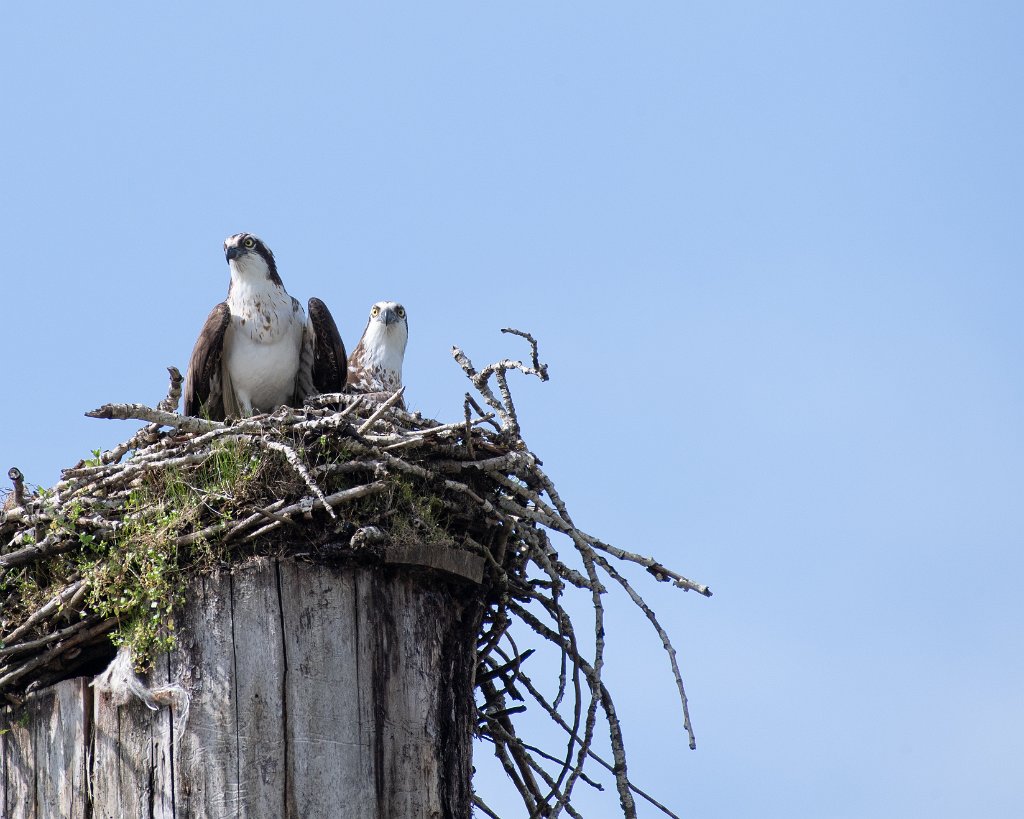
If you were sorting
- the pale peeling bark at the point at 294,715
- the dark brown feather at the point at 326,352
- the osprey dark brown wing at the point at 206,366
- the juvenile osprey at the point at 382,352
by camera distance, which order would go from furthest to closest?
the juvenile osprey at the point at 382,352 → the dark brown feather at the point at 326,352 → the osprey dark brown wing at the point at 206,366 → the pale peeling bark at the point at 294,715

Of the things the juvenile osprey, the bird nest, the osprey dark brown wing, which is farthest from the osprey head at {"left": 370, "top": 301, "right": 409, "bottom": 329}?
the bird nest

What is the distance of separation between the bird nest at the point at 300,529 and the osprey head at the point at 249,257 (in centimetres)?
227

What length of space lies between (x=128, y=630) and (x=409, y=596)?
1.01m

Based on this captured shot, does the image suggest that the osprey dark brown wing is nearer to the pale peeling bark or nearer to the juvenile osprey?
the juvenile osprey

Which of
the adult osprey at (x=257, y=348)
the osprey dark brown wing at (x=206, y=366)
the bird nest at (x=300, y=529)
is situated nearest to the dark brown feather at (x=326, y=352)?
the adult osprey at (x=257, y=348)

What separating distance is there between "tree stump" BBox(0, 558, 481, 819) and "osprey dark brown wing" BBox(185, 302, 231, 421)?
3105 millimetres

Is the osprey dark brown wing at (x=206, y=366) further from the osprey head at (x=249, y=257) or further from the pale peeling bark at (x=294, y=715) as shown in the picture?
the pale peeling bark at (x=294, y=715)

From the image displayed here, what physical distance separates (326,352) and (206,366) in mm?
713

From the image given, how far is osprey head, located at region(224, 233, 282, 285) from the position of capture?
8.07m

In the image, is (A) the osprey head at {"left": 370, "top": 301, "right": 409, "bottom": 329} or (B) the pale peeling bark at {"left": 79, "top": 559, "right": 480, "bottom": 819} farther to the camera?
(A) the osprey head at {"left": 370, "top": 301, "right": 409, "bottom": 329}

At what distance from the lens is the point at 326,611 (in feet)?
15.7

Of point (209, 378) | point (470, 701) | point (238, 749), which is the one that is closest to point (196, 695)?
point (238, 749)

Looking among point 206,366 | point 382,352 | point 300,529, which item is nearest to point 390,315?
point 382,352

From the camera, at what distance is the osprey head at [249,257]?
807cm
